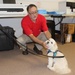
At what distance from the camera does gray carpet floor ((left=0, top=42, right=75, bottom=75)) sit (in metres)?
1.89

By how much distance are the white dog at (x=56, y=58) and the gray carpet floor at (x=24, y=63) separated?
0.25 ft

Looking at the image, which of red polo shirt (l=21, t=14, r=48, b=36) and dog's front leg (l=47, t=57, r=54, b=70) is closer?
dog's front leg (l=47, t=57, r=54, b=70)

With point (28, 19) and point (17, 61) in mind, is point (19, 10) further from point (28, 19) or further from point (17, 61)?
point (17, 61)

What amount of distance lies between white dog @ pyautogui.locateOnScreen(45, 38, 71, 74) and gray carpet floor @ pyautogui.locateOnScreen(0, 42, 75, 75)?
0.25ft

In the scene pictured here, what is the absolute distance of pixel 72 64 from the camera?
6.95 feet

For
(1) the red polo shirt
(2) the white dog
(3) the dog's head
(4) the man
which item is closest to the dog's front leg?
(2) the white dog

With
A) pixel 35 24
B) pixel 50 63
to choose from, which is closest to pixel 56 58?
pixel 50 63

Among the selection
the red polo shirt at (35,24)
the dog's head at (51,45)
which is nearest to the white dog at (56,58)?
the dog's head at (51,45)

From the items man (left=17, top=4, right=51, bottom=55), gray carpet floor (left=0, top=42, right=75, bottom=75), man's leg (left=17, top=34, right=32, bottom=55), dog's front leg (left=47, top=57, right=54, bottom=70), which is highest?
man (left=17, top=4, right=51, bottom=55)

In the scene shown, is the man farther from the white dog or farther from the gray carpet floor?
the white dog

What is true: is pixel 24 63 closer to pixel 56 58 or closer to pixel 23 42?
pixel 23 42

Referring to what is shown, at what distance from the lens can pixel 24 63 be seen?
2195 millimetres

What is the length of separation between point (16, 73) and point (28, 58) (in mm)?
569

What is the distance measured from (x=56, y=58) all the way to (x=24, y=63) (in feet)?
1.86
